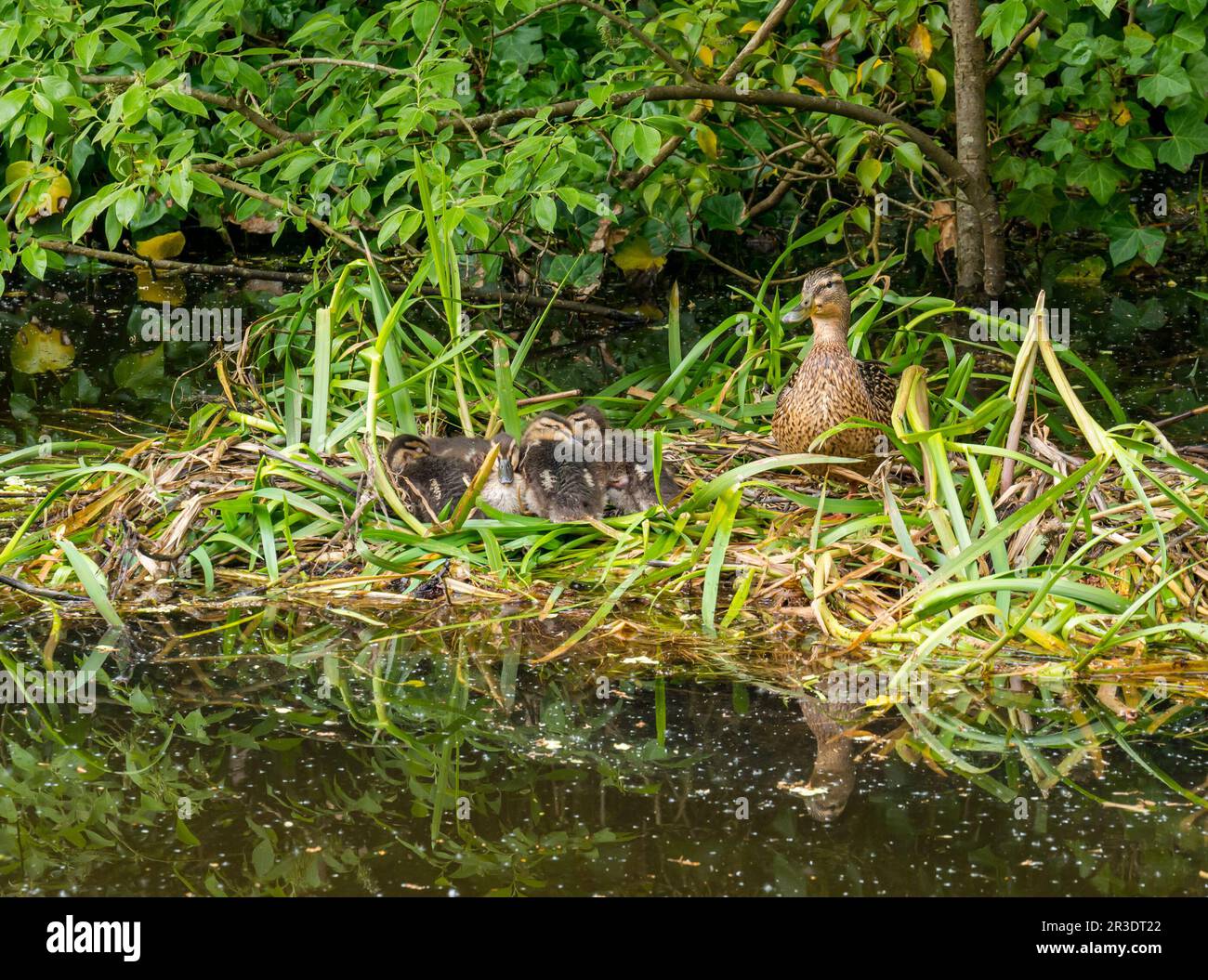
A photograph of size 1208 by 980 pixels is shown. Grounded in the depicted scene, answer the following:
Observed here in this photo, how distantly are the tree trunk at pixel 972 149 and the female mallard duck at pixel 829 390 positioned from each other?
217cm

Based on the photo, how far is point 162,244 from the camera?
7848mm

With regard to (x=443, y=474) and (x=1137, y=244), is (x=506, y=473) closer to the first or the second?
(x=443, y=474)

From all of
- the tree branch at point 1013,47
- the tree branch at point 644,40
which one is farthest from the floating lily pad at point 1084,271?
the tree branch at point 644,40

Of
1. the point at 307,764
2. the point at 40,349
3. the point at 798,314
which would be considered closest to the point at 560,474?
the point at 798,314

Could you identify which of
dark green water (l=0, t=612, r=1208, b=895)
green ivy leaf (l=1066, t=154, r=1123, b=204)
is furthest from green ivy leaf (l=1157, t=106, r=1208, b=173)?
dark green water (l=0, t=612, r=1208, b=895)

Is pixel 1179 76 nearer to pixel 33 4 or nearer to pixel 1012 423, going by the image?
pixel 1012 423

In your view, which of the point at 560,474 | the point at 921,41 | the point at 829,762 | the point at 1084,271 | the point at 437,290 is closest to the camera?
the point at 829,762

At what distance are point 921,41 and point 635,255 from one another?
60.2 inches

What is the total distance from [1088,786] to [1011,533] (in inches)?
39.1

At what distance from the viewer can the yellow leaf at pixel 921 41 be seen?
6.27 m

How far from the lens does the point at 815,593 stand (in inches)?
149

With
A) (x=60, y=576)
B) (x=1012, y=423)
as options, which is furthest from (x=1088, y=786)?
(x=60, y=576)

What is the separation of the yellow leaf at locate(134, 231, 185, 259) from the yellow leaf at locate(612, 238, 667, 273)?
2388mm

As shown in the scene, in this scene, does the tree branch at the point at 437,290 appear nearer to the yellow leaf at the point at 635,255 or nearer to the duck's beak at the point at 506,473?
the yellow leaf at the point at 635,255
